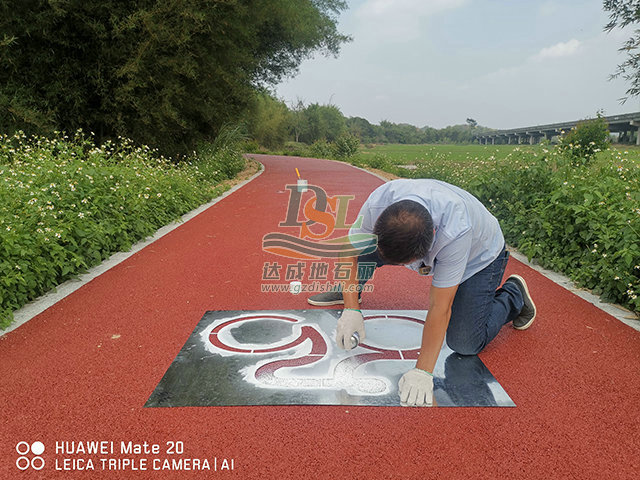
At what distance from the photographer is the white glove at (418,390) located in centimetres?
243

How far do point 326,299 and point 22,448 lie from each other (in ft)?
7.65

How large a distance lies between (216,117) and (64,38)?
509 centimetres

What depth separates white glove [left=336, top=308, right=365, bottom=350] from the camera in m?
2.98

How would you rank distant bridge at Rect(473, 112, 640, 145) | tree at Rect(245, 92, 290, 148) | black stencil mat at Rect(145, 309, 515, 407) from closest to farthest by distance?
black stencil mat at Rect(145, 309, 515, 407), distant bridge at Rect(473, 112, 640, 145), tree at Rect(245, 92, 290, 148)

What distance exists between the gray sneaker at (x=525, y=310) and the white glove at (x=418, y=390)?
51.0 inches

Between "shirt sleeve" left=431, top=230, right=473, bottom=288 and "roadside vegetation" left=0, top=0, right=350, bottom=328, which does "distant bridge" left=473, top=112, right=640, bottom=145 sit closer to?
"roadside vegetation" left=0, top=0, right=350, bottom=328

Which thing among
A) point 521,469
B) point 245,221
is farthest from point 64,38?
point 521,469

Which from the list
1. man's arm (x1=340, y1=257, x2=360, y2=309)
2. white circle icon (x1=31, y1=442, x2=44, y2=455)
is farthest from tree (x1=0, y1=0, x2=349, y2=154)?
white circle icon (x1=31, y1=442, x2=44, y2=455)

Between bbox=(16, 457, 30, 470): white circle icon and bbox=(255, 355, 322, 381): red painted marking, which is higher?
bbox=(255, 355, 322, 381): red painted marking

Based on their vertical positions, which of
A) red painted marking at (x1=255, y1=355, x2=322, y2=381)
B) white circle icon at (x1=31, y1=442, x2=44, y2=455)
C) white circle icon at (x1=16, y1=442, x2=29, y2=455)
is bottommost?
white circle icon at (x1=16, y1=442, x2=29, y2=455)

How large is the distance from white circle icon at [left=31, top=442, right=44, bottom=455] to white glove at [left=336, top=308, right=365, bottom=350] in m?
1.67

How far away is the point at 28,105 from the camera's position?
27.9ft

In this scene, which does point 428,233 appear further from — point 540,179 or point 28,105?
point 28,105

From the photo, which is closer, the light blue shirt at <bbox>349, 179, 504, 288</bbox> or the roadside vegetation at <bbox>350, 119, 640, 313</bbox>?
the light blue shirt at <bbox>349, 179, 504, 288</bbox>
